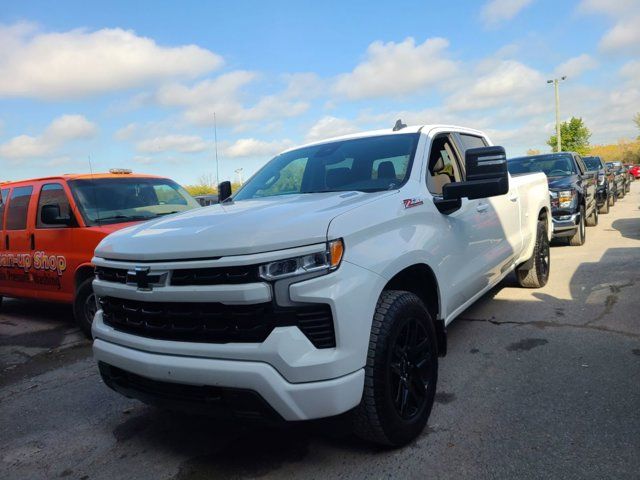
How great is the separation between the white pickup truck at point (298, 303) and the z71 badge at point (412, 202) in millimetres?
13

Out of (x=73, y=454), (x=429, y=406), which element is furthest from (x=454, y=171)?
(x=73, y=454)

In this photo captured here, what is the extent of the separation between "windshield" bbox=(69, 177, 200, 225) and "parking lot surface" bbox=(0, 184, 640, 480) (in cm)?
151

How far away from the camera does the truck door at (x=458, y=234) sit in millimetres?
3434

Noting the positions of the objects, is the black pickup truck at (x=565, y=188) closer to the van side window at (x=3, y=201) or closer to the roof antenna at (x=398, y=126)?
the roof antenna at (x=398, y=126)

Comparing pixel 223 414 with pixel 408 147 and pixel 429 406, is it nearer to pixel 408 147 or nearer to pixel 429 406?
pixel 429 406

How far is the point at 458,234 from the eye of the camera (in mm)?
3600

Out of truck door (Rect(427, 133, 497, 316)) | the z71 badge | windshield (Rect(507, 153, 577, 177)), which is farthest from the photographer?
windshield (Rect(507, 153, 577, 177))

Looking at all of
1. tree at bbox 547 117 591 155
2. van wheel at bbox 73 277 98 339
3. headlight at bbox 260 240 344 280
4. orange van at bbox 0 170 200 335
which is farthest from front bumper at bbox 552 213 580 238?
tree at bbox 547 117 591 155

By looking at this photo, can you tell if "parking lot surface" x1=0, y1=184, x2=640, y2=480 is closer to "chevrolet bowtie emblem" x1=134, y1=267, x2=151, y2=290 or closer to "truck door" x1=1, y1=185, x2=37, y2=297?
"chevrolet bowtie emblem" x1=134, y1=267, x2=151, y2=290

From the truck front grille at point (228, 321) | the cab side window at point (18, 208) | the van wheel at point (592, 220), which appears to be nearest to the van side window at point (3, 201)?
the cab side window at point (18, 208)

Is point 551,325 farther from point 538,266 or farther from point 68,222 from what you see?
point 68,222

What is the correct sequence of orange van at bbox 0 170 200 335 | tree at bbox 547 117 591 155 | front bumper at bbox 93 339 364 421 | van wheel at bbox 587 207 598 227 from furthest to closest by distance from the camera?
1. tree at bbox 547 117 591 155
2. van wheel at bbox 587 207 598 227
3. orange van at bbox 0 170 200 335
4. front bumper at bbox 93 339 364 421

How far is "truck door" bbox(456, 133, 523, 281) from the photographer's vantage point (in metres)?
4.29

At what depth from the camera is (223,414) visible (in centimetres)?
232
